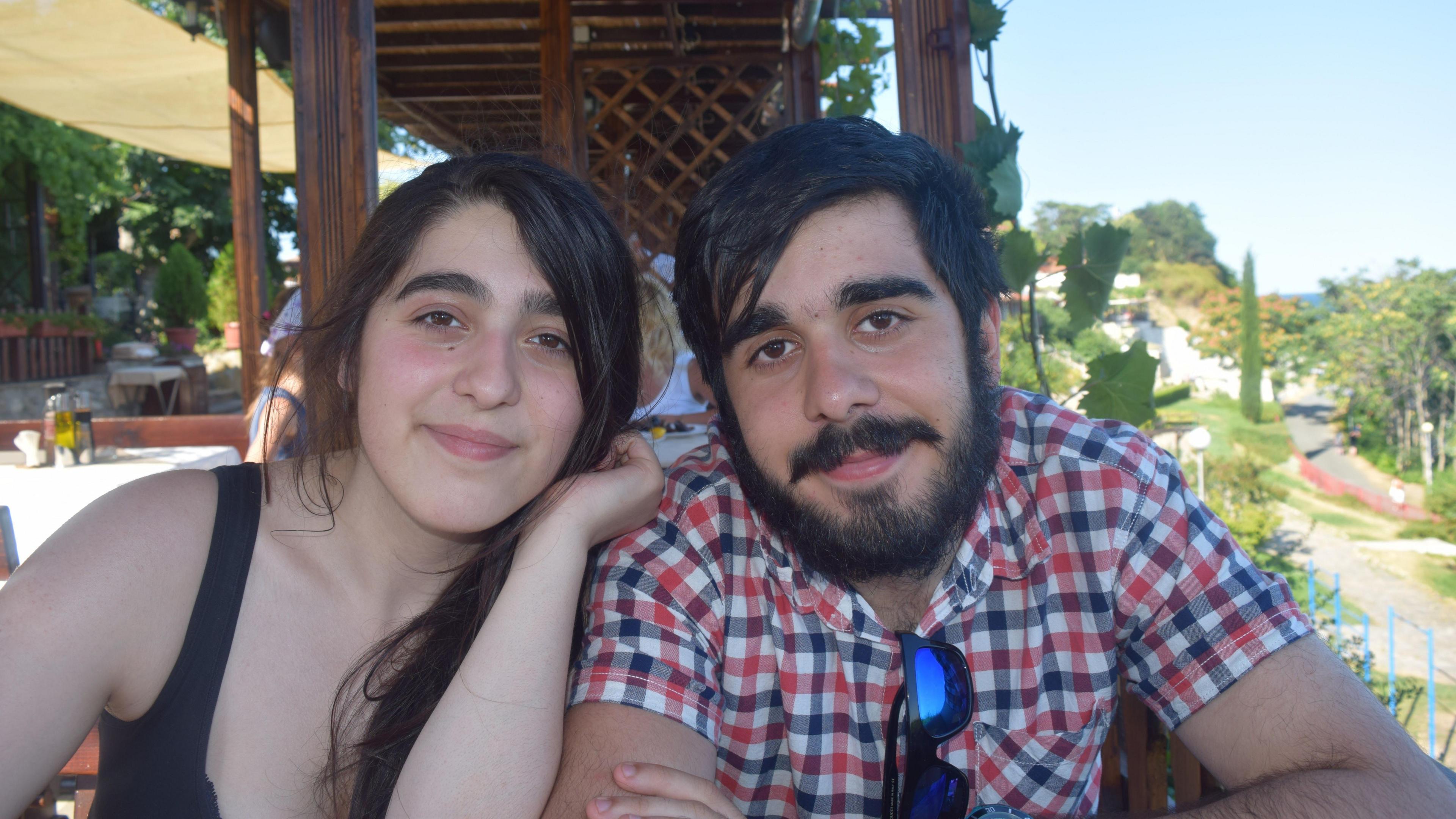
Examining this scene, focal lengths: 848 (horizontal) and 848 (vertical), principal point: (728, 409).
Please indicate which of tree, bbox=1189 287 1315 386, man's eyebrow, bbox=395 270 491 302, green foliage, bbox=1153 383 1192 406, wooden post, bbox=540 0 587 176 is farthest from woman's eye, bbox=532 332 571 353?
tree, bbox=1189 287 1315 386

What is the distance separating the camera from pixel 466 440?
1360 millimetres

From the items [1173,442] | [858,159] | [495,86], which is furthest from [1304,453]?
[858,159]

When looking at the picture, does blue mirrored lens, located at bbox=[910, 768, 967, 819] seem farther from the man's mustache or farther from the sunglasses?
the man's mustache

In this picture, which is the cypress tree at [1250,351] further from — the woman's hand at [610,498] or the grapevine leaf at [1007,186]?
the woman's hand at [610,498]

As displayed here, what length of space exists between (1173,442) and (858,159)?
135 ft

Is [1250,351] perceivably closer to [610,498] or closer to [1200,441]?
[1200,441]

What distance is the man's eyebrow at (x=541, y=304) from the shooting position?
1435 mm

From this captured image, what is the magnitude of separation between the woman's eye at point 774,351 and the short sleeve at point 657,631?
0.34m

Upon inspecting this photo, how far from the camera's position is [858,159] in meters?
1.54

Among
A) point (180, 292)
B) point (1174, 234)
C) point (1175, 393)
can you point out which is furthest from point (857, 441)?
point (1174, 234)

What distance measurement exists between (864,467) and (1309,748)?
2.52 feet

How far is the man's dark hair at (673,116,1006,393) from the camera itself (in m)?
1.52

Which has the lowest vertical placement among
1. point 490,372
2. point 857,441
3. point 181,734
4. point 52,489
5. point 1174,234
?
point 181,734

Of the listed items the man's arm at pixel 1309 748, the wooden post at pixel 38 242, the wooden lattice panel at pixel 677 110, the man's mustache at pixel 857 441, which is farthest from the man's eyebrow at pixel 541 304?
the wooden post at pixel 38 242
